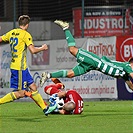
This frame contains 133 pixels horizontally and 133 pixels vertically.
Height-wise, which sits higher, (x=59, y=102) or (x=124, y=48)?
(x=124, y=48)

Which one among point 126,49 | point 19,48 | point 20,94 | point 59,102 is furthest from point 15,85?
point 126,49

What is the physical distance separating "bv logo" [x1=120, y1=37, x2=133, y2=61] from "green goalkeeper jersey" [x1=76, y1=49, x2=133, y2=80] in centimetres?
718

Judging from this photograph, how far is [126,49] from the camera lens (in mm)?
22500

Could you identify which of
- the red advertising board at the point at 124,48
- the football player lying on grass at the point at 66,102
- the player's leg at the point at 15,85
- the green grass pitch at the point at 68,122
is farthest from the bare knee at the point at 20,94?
the red advertising board at the point at 124,48

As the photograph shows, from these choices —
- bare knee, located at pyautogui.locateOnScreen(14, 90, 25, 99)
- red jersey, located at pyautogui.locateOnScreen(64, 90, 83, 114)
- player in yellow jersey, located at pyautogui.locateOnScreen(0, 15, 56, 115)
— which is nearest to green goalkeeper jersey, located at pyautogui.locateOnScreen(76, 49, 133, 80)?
red jersey, located at pyautogui.locateOnScreen(64, 90, 83, 114)

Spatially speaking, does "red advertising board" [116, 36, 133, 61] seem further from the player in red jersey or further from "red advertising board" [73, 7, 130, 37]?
the player in red jersey

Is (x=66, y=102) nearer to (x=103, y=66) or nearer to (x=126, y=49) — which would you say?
(x=103, y=66)

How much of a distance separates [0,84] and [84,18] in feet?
11.4

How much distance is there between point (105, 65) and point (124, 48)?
7501mm

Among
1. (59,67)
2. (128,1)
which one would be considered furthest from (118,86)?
(128,1)

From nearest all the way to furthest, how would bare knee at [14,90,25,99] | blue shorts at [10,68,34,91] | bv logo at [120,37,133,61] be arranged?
blue shorts at [10,68,34,91]
bare knee at [14,90,25,99]
bv logo at [120,37,133,61]

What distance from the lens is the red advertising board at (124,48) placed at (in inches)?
884

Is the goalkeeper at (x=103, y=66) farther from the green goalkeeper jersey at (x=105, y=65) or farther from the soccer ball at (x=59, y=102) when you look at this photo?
the soccer ball at (x=59, y=102)

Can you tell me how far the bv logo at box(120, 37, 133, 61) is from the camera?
73.6 feet
